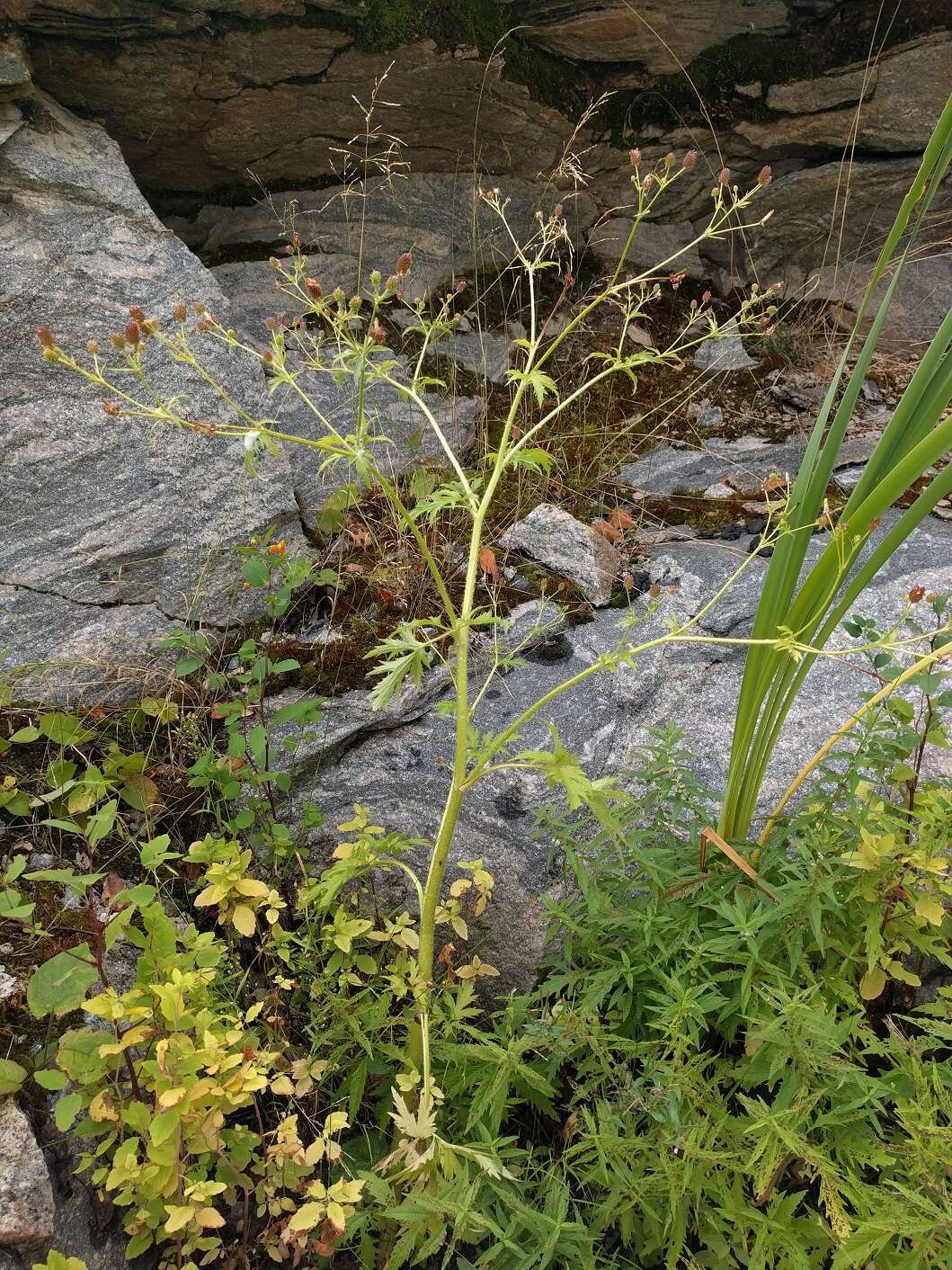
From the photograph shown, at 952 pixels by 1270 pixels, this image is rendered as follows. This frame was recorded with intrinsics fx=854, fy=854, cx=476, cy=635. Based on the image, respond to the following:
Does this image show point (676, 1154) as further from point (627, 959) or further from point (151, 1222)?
point (151, 1222)

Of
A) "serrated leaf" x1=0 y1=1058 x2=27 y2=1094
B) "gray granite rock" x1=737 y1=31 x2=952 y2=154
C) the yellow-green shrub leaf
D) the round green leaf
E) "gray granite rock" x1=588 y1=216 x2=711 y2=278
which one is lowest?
"serrated leaf" x1=0 y1=1058 x2=27 y2=1094

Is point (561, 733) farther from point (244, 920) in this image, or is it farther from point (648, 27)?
point (648, 27)

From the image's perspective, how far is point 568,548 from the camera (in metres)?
2.71

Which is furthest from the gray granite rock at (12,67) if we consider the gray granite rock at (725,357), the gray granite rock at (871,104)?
the gray granite rock at (871,104)

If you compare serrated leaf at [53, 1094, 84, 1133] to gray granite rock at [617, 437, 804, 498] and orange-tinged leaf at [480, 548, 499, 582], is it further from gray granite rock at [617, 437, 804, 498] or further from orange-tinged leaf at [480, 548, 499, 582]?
gray granite rock at [617, 437, 804, 498]

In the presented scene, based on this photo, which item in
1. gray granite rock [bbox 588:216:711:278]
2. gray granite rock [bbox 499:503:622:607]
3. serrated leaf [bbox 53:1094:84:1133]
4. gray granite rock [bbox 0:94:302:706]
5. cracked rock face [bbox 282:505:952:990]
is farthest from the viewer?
gray granite rock [bbox 588:216:711:278]

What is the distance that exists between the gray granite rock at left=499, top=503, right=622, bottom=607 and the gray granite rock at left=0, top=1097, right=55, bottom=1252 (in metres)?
1.91

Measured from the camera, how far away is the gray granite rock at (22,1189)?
1498 millimetres

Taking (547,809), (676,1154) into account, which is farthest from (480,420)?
(676,1154)

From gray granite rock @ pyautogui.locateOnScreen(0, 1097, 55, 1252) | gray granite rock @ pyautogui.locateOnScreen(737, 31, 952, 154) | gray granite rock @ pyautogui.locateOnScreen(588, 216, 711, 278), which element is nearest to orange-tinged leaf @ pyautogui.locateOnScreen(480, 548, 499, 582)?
gray granite rock @ pyautogui.locateOnScreen(0, 1097, 55, 1252)

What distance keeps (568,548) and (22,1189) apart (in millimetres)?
2054

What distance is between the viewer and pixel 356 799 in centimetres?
230

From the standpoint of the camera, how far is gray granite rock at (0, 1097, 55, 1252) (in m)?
1.50

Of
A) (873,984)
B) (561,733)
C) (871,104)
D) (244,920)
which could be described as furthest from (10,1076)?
(871,104)
